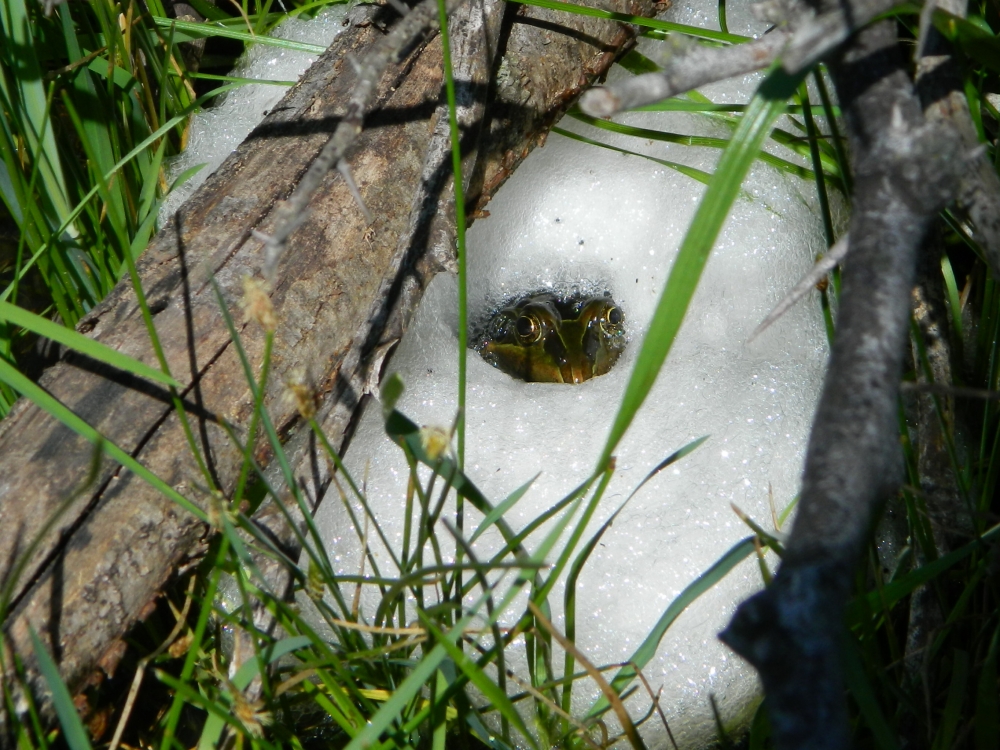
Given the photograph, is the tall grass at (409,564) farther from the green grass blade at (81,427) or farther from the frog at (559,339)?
the frog at (559,339)

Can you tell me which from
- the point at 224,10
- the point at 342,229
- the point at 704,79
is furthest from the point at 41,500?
the point at 224,10

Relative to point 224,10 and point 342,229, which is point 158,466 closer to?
point 342,229

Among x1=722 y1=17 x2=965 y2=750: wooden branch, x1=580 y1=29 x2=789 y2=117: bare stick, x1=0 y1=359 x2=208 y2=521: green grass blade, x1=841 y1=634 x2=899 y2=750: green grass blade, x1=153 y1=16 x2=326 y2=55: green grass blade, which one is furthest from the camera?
x1=153 y1=16 x2=326 y2=55: green grass blade

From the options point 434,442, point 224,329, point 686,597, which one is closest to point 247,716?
point 434,442

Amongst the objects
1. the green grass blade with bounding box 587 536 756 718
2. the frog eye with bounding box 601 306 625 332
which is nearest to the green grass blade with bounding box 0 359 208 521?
the green grass blade with bounding box 587 536 756 718

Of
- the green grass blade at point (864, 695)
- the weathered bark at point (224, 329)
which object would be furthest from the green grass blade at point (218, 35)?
the green grass blade at point (864, 695)

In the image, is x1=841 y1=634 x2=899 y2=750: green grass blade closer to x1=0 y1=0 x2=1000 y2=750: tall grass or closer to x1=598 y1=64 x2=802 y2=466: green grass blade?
x1=0 y1=0 x2=1000 y2=750: tall grass

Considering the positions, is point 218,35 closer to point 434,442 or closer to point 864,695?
point 434,442
